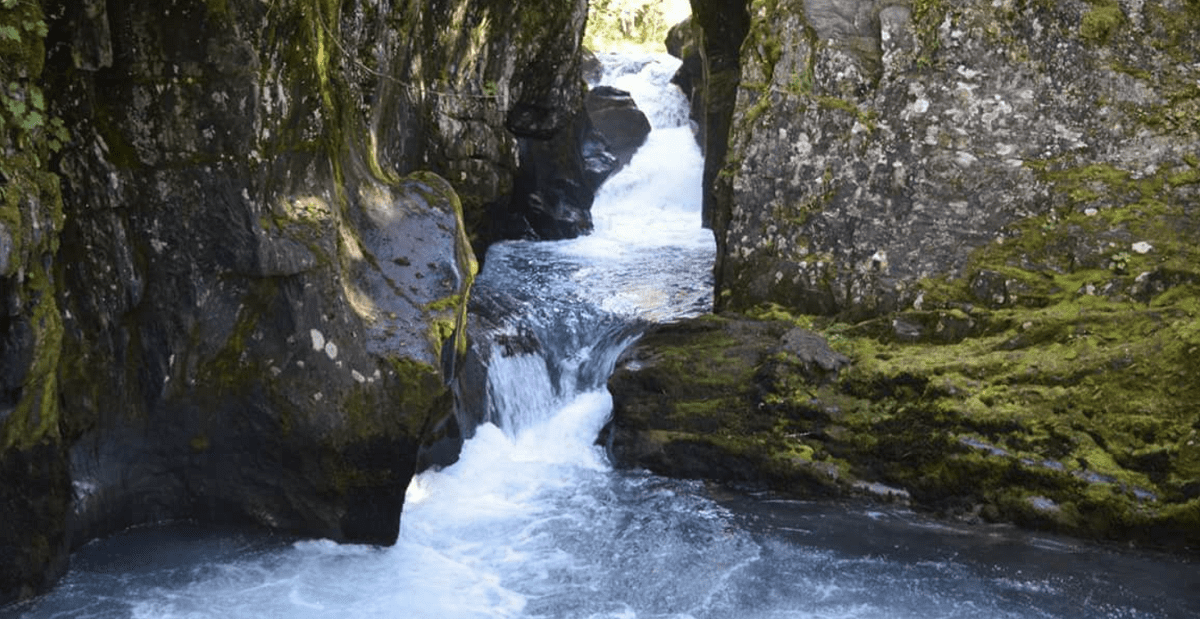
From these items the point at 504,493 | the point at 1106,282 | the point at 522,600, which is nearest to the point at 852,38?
the point at 1106,282

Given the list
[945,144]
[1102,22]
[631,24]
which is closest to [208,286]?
[945,144]

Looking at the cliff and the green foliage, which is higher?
the green foliage

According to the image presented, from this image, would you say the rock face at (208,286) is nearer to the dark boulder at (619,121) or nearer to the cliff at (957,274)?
the cliff at (957,274)

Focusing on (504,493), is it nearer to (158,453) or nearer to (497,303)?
(158,453)

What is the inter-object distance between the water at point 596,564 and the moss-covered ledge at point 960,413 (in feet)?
0.92

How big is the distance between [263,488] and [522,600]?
2103 millimetres

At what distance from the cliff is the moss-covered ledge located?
18 millimetres

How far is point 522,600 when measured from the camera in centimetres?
694

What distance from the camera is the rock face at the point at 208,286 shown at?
6152 millimetres

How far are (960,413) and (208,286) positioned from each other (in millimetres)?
5799

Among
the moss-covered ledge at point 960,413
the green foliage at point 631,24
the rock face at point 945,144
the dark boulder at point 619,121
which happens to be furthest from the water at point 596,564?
the green foliage at point 631,24

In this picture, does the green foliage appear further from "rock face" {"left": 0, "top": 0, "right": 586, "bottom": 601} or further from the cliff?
"rock face" {"left": 0, "top": 0, "right": 586, "bottom": 601}

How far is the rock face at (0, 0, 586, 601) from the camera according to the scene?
6.15 m

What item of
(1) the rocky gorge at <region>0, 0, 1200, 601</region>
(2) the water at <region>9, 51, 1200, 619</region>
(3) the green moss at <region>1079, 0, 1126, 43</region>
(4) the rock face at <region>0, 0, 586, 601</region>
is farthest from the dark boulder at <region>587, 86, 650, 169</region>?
(4) the rock face at <region>0, 0, 586, 601</region>
